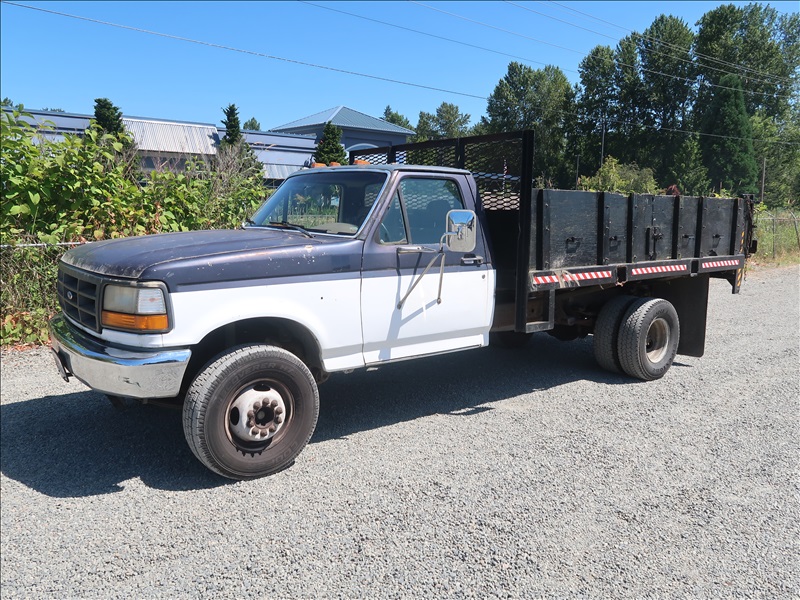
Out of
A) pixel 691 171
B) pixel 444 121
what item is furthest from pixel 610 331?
pixel 444 121

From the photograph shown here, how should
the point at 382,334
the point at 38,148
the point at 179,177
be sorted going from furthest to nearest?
the point at 179,177 < the point at 38,148 < the point at 382,334

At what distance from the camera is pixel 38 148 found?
773 cm

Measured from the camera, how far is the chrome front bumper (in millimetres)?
3787

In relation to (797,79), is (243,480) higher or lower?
lower

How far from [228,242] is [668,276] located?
16.0 feet

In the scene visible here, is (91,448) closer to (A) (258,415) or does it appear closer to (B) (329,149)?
(A) (258,415)

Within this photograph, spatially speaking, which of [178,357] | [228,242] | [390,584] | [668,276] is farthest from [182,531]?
[668,276]

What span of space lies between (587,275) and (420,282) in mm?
2044

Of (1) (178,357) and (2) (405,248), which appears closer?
(1) (178,357)

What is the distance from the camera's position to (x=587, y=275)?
6090mm

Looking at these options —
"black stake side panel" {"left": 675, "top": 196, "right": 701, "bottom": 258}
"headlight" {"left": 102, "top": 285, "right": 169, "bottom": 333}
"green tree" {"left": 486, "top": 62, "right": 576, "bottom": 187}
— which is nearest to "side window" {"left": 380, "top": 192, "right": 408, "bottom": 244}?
"headlight" {"left": 102, "top": 285, "right": 169, "bottom": 333}

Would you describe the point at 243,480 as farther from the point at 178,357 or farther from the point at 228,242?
the point at 228,242

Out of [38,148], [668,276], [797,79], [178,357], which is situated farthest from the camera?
[797,79]

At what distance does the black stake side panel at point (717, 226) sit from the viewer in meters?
7.30
